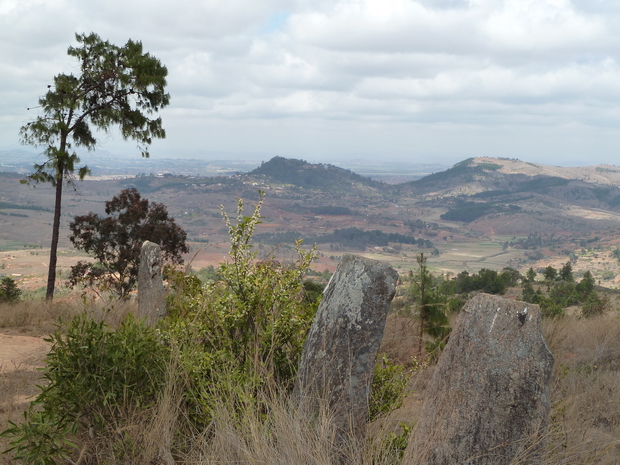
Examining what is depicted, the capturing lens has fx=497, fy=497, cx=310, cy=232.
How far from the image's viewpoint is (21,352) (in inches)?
351

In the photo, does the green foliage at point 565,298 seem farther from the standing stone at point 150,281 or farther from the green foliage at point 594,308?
the standing stone at point 150,281

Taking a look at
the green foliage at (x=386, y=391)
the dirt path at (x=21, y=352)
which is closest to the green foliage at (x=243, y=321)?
the green foliage at (x=386, y=391)

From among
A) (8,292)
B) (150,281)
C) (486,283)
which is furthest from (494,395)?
(486,283)

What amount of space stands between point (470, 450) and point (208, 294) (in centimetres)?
283

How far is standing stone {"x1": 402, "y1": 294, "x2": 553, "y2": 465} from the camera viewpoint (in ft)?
10.2

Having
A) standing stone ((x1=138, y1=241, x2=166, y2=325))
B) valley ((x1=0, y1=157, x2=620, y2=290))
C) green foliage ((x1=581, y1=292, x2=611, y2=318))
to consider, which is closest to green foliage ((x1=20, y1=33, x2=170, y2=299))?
standing stone ((x1=138, y1=241, x2=166, y2=325))

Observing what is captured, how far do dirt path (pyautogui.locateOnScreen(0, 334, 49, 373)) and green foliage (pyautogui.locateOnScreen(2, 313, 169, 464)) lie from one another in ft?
13.8

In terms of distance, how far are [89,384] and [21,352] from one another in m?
6.26

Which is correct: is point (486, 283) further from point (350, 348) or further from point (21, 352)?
point (350, 348)

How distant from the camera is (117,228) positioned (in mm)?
14328

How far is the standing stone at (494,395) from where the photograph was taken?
3113 millimetres

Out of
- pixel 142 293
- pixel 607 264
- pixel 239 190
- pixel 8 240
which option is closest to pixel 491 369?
pixel 142 293

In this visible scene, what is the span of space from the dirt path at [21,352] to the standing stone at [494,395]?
21.3 ft

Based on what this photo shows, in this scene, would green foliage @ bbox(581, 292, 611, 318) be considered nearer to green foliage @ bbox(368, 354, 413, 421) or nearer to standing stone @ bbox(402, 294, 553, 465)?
green foliage @ bbox(368, 354, 413, 421)
